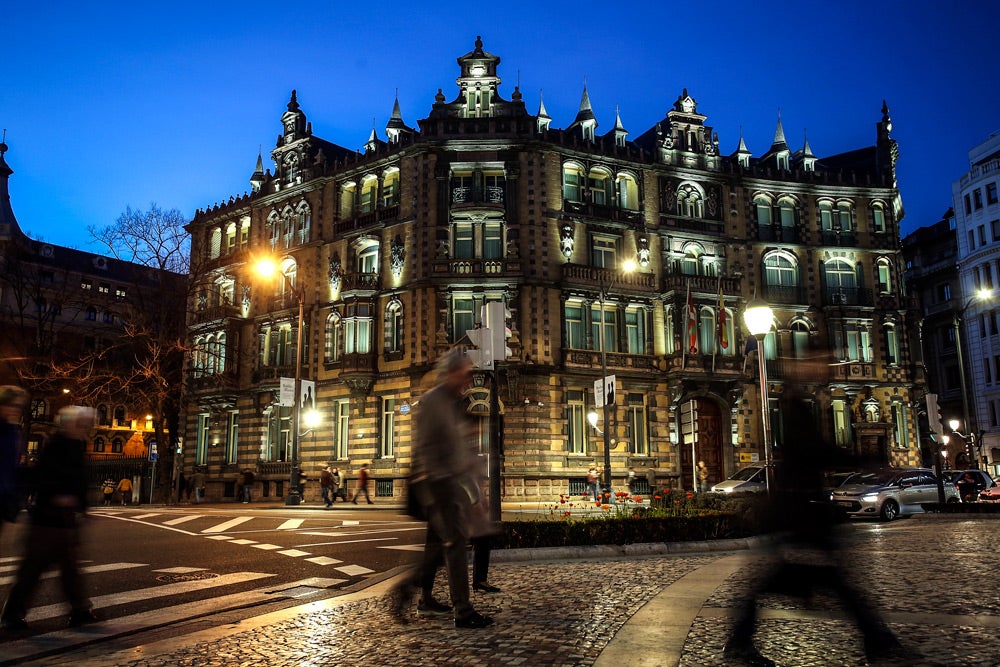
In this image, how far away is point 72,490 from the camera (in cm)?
689

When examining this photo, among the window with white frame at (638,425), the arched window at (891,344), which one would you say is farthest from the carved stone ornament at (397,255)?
the arched window at (891,344)

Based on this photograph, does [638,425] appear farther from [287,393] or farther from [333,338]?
[287,393]

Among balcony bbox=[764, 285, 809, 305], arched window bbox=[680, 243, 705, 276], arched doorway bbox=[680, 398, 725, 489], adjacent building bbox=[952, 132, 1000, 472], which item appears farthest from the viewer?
adjacent building bbox=[952, 132, 1000, 472]

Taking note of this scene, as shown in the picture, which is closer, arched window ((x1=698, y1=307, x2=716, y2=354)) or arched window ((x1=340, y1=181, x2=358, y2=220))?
arched window ((x1=698, y1=307, x2=716, y2=354))

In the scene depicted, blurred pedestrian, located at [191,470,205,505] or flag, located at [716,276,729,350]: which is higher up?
flag, located at [716,276,729,350]

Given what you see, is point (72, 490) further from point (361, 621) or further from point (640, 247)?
point (640, 247)

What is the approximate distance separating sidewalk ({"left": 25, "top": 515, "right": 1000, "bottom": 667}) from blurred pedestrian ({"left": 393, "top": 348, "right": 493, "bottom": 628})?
1.10 feet

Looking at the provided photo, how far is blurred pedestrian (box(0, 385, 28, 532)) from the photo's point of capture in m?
6.84

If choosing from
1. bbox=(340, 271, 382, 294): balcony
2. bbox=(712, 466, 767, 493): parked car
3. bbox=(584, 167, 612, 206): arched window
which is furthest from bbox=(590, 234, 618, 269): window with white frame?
bbox=(712, 466, 767, 493): parked car

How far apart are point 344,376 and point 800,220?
25383mm

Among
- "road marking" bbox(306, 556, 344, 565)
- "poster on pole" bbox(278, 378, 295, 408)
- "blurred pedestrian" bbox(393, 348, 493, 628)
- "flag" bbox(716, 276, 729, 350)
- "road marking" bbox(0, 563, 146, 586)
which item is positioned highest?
"flag" bbox(716, 276, 729, 350)

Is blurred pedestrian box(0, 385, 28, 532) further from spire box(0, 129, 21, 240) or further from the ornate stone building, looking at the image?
spire box(0, 129, 21, 240)

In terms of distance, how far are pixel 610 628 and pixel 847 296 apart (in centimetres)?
4104

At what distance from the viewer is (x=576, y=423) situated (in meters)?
A: 36.4
